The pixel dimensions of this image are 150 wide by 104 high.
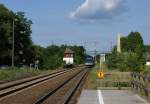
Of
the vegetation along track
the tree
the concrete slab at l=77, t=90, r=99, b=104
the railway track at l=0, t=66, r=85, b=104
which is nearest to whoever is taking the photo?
the concrete slab at l=77, t=90, r=99, b=104

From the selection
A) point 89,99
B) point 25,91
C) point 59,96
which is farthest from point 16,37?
point 89,99

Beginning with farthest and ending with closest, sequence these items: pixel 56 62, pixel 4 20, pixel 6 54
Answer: pixel 56 62 < pixel 4 20 < pixel 6 54

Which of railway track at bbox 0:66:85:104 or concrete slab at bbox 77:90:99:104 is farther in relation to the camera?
railway track at bbox 0:66:85:104

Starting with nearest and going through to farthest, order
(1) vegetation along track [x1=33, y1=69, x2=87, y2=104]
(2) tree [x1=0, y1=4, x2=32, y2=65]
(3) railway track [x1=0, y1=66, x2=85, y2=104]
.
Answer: (1) vegetation along track [x1=33, y1=69, x2=87, y2=104] → (3) railway track [x1=0, y1=66, x2=85, y2=104] → (2) tree [x1=0, y1=4, x2=32, y2=65]

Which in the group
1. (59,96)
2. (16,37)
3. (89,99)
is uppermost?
(16,37)

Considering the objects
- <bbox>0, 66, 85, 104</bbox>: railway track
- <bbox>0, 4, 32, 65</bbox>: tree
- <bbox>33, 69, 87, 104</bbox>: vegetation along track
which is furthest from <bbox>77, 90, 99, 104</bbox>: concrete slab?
<bbox>0, 4, 32, 65</bbox>: tree

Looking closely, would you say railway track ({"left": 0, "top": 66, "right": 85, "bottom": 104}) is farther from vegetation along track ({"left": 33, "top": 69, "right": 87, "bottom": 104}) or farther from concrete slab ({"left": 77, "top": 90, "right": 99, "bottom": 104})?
concrete slab ({"left": 77, "top": 90, "right": 99, "bottom": 104})

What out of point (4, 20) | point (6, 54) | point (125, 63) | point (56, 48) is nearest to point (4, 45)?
point (6, 54)

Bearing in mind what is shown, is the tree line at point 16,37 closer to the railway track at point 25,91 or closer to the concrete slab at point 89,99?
the railway track at point 25,91

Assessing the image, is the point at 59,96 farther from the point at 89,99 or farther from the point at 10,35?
the point at 10,35

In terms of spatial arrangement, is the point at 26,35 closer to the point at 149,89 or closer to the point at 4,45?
the point at 4,45

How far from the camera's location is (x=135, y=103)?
64.9 feet

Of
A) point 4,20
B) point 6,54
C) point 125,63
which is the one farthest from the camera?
point 4,20

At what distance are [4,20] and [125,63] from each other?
47.9m
